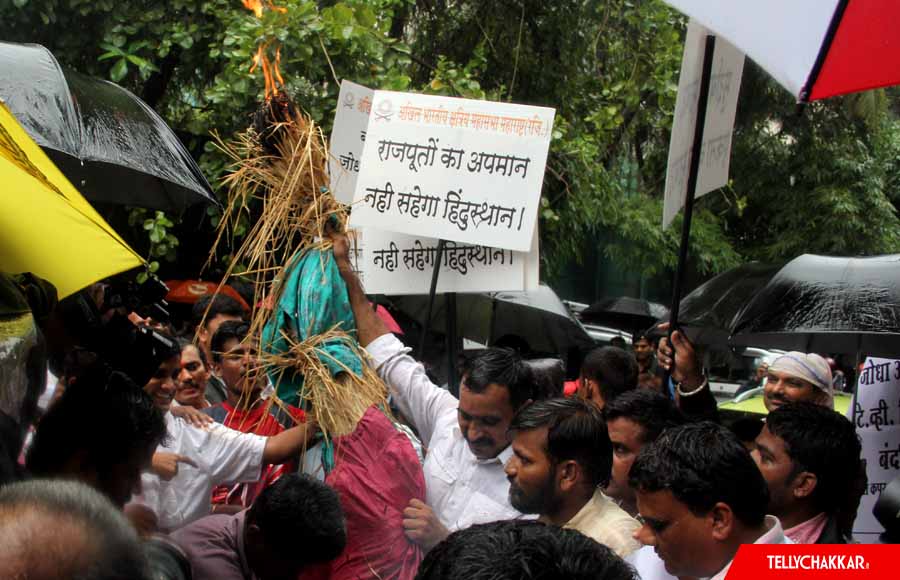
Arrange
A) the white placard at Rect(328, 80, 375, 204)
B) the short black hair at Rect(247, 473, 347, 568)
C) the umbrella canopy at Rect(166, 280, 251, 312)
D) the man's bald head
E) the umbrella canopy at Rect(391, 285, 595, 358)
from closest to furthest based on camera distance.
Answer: the man's bald head
the short black hair at Rect(247, 473, 347, 568)
the white placard at Rect(328, 80, 375, 204)
the umbrella canopy at Rect(391, 285, 595, 358)
the umbrella canopy at Rect(166, 280, 251, 312)

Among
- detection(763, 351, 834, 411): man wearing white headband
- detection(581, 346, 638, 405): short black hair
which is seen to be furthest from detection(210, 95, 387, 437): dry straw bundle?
detection(763, 351, 834, 411): man wearing white headband

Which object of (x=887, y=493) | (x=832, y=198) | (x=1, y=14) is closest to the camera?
(x=887, y=493)

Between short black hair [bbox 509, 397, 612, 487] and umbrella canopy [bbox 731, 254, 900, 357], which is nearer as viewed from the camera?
short black hair [bbox 509, 397, 612, 487]

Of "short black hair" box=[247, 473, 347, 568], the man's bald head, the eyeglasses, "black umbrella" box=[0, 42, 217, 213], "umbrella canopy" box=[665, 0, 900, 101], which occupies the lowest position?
"short black hair" box=[247, 473, 347, 568]

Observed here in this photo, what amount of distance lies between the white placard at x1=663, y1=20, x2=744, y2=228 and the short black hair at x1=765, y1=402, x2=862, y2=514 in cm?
102

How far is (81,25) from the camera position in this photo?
7.72 meters

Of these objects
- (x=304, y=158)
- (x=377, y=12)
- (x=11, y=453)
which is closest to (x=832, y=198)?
(x=377, y=12)

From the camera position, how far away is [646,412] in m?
3.54

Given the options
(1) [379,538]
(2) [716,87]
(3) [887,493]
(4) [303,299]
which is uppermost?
(2) [716,87]

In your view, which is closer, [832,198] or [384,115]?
[384,115]

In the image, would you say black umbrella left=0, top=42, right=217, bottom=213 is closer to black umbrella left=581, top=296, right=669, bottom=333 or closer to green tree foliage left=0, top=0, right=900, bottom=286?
green tree foliage left=0, top=0, right=900, bottom=286

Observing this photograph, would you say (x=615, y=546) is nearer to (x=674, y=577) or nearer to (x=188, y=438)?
(x=674, y=577)

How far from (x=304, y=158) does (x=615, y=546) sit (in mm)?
1515

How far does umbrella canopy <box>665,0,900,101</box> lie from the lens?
7.01 ft
